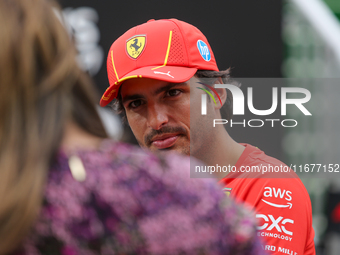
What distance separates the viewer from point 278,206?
1.22m

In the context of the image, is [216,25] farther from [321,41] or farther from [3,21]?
[3,21]

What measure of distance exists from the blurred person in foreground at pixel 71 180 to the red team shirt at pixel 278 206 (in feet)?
2.06

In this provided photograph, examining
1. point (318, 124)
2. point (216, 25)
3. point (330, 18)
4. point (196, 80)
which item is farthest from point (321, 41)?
point (196, 80)

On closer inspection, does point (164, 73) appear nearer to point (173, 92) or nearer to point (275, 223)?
point (173, 92)

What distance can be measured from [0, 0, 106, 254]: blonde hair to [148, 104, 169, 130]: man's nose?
1084 millimetres

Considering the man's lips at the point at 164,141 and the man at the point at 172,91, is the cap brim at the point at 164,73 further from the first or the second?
the man's lips at the point at 164,141

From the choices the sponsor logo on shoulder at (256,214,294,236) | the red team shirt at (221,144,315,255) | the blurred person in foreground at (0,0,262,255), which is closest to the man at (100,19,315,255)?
the red team shirt at (221,144,315,255)

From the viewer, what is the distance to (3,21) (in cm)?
51

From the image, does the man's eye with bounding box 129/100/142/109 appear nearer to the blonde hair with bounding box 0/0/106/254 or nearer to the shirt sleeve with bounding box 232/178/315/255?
the shirt sleeve with bounding box 232/178/315/255

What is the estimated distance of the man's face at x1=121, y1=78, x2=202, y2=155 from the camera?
165cm

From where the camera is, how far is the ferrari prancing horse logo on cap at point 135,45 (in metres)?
1.67

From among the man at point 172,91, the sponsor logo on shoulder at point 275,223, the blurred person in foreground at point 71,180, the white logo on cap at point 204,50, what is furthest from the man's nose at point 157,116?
the blurred person in foreground at point 71,180

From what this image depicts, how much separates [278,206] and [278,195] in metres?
0.04

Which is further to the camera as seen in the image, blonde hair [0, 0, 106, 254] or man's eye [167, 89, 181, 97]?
man's eye [167, 89, 181, 97]
